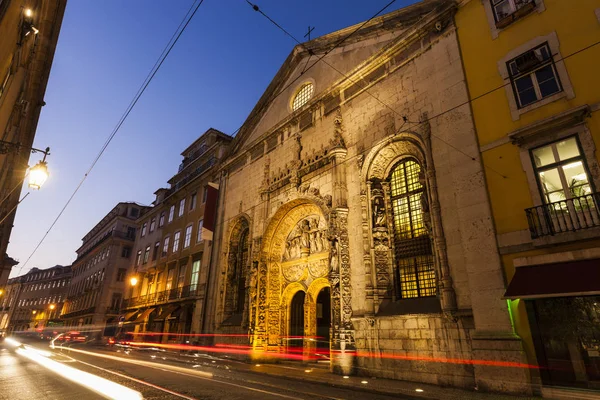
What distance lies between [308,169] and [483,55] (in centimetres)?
915

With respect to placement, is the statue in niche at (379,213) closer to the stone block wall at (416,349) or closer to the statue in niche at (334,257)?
the statue in niche at (334,257)

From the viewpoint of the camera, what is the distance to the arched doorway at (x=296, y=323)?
56.0ft

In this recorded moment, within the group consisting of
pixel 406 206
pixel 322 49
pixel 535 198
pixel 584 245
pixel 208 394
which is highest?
pixel 322 49

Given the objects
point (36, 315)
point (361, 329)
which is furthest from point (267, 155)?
point (36, 315)

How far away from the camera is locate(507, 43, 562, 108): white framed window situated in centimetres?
949

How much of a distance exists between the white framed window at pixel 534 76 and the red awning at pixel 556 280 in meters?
4.85

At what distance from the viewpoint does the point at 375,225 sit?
44.0ft

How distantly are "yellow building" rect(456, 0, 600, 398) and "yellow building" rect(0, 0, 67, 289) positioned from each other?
13.2 m

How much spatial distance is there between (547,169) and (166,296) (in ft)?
90.0

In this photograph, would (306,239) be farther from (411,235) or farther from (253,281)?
(411,235)

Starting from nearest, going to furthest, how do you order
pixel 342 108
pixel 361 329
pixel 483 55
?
pixel 483 55 < pixel 361 329 < pixel 342 108

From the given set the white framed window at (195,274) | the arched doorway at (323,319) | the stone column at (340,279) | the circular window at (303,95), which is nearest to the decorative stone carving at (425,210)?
the stone column at (340,279)

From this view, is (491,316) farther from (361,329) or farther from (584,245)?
(361,329)

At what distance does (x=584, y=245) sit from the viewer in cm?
786
